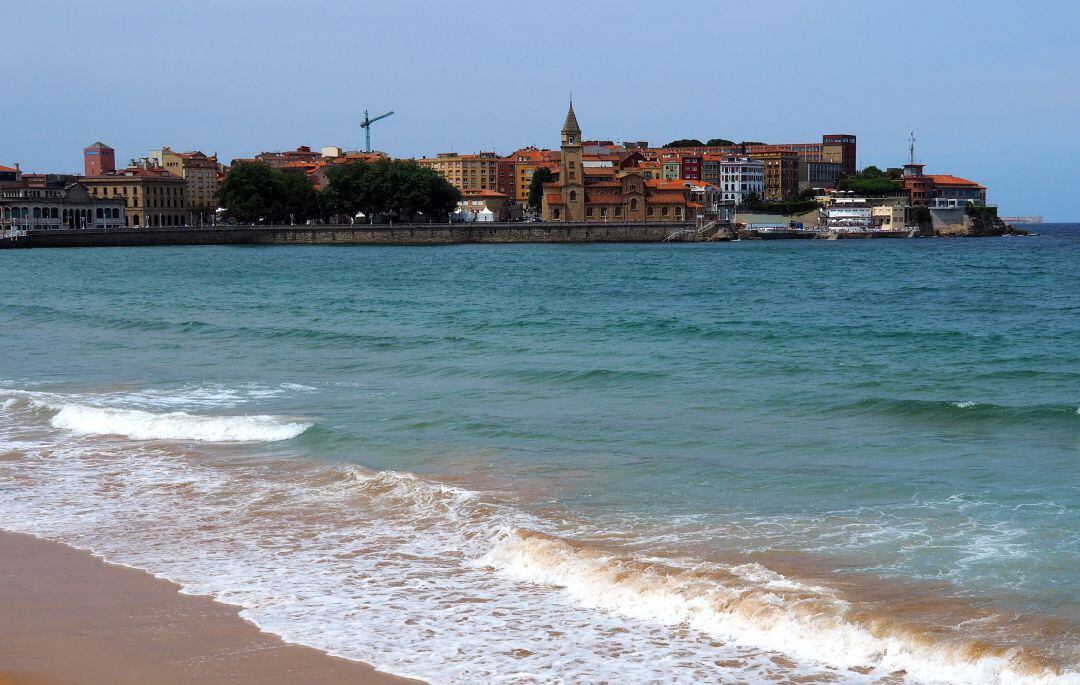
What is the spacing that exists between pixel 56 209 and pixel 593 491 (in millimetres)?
112209

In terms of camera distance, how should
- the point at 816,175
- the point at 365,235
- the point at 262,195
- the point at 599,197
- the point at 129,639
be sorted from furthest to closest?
1. the point at 816,175
2. the point at 599,197
3. the point at 262,195
4. the point at 365,235
5. the point at 129,639

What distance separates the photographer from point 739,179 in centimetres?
14938

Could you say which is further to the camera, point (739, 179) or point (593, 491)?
point (739, 179)

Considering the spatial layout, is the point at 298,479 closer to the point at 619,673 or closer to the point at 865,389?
the point at 619,673

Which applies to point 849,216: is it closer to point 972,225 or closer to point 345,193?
point 972,225

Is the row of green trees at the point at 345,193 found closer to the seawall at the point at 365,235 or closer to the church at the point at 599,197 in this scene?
the seawall at the point at 365,235

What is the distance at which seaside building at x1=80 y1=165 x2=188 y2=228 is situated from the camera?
122 m

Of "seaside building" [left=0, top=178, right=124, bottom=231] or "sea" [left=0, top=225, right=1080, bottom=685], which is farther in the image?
"seaside building" [left=0, top=178, right=124, bottom=231]

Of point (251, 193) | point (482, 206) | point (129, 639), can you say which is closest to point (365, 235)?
point (251, 193)

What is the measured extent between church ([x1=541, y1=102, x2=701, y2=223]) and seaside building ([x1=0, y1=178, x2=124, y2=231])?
Result: 43636 millimetres

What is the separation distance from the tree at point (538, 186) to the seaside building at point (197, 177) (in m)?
36.6

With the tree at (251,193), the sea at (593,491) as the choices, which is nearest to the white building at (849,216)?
the tree at (251,193)

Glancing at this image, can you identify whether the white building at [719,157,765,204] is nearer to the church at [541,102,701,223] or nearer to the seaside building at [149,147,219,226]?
the church at [541,102,701,223]

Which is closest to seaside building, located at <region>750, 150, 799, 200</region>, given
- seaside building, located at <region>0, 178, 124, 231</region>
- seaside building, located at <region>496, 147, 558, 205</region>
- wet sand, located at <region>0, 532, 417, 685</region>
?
seaside building, located at <region>496, 147, 558, 205</region>
